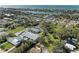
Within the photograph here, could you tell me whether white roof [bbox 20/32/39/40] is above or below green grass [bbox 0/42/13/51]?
above

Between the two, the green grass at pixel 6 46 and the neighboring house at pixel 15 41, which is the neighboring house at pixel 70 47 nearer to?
the neighboring house at pixel 15 41

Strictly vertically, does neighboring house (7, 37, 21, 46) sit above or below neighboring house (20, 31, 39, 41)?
below

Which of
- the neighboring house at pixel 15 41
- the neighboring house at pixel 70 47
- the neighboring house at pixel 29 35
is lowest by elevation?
the neighboring house at pixel 70 47

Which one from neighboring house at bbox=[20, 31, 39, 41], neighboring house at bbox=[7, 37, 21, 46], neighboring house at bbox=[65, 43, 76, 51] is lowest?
neighboring house at bbox=[65, 43, 76, 51]

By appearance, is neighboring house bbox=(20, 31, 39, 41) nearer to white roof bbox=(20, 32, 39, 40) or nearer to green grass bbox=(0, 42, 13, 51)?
white roof bbox=(20, 32, 39, 40)

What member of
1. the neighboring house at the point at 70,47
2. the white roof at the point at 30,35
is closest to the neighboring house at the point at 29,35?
the white roof at the point at 30,35

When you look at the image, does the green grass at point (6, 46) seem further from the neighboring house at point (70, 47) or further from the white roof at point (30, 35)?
the neighboring house at point (70, 47)

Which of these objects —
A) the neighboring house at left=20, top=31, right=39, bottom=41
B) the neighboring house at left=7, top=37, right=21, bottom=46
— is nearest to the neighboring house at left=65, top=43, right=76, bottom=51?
the neighboring house at left=20, top=31, right=39, bottom=41

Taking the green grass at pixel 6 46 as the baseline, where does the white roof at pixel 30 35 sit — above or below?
above

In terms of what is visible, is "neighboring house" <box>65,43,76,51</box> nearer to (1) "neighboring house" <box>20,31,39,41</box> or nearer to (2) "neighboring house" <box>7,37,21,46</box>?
(1) "neighboring house" <box>20,31,39,41</box>

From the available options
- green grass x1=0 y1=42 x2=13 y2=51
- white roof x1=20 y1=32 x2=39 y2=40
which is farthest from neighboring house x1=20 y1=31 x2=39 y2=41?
green grass x1=0 y1=42 x2=13 y2=51

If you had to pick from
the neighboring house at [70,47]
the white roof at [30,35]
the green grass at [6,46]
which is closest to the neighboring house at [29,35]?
the white roof at [30,35]

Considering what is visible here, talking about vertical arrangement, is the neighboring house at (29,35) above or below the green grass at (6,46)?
above
